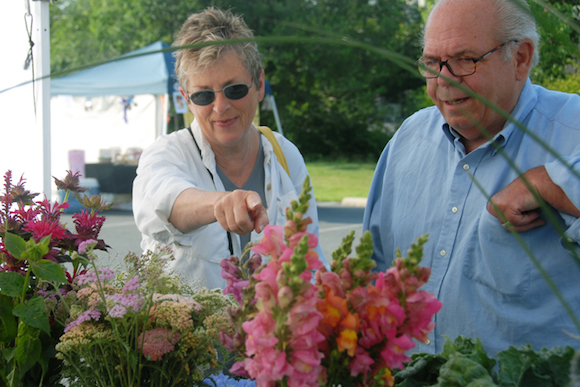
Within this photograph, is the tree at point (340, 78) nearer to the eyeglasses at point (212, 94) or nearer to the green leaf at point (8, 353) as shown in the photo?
the eyeglasses at point (212, 94)

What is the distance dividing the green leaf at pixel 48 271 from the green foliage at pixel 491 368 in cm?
79

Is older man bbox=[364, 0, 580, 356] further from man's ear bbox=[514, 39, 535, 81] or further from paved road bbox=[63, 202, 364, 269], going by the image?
paved road bbox=[63, 202, 364, 269]

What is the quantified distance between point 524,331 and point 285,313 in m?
1.20

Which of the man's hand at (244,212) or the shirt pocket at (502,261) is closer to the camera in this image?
the man's hand at (244,212)

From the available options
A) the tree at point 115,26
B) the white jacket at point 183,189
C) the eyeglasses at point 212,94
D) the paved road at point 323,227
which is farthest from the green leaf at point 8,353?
the tree at point 115,26

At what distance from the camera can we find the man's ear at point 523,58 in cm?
168

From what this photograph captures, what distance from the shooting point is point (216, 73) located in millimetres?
1961

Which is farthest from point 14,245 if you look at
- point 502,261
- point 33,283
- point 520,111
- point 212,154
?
point 520,111

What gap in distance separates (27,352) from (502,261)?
1345mm

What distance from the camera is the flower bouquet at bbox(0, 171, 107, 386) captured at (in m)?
1.24

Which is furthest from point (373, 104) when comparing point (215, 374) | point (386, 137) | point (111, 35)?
point (215, 374)

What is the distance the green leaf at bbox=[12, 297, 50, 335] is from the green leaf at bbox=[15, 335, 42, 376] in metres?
0.05

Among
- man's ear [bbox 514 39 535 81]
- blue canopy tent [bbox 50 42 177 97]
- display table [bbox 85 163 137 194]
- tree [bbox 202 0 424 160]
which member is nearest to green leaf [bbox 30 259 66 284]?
man's ear [bbox 514 39 535 81]

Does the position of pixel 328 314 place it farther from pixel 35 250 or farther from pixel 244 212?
pixel 35 250
